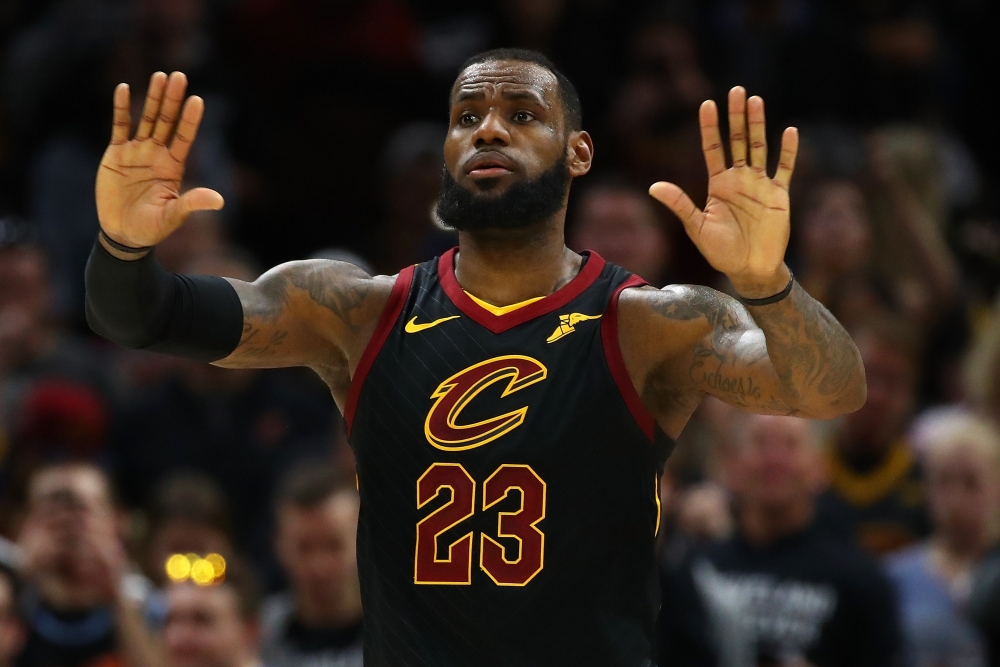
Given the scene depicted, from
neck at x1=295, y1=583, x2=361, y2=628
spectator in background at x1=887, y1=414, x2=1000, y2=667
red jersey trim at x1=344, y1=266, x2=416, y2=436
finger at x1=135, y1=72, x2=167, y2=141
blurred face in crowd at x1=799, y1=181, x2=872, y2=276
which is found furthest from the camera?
blurred face in crowd at x1=799, y1=181, x2=872, y2=276

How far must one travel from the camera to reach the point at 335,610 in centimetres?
677

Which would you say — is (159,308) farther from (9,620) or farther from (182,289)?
(9,620)

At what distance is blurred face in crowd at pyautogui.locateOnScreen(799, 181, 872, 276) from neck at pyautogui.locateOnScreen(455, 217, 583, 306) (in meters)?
4.75

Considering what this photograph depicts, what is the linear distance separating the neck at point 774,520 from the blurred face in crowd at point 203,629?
7.51 feet

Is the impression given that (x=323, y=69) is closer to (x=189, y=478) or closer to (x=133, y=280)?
(x=189, y=478)

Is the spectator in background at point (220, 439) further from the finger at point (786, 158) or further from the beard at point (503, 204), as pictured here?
the finger at point (786, 158)

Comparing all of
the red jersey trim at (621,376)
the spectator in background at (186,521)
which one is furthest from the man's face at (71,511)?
the red jersey trim at (621,376)

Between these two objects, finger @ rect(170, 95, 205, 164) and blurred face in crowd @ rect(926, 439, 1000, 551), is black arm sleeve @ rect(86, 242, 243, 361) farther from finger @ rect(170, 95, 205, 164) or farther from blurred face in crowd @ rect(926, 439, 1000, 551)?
blurred face in crowd @ rect(926, 439, 1000, 551)

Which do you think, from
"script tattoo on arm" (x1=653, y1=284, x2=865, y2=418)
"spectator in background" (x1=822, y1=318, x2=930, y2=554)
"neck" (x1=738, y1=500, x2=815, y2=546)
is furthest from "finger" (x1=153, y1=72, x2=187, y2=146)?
"spectator in background" (x1=822, y1=318, x2=930, y2=554)

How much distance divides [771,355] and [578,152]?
3.21 ft

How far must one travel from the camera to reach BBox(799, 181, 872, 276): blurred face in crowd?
907 centimetres

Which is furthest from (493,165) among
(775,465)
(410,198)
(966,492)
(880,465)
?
(410,198)

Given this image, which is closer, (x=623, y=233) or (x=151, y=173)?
(x=151, y=173)

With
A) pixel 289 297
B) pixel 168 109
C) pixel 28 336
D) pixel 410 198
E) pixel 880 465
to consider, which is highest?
pixel 168 109
